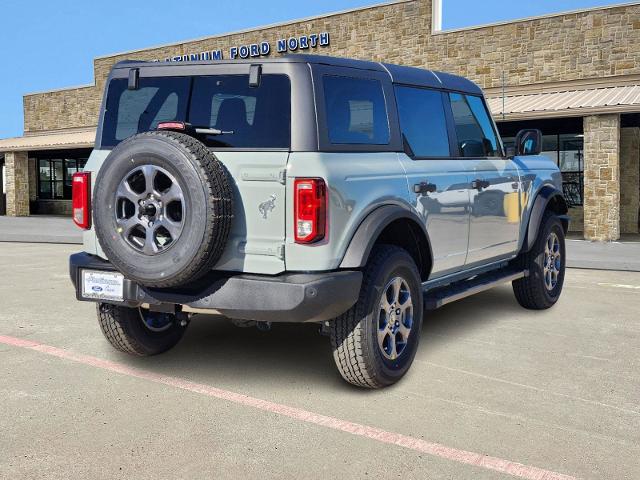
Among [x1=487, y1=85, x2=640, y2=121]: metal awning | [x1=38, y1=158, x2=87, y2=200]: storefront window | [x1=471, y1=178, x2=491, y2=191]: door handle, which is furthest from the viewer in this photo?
[x1=38, y1=158, x2=87, y2=200]: storefront window

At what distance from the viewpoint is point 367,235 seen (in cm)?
418

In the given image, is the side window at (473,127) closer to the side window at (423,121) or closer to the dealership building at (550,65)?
the side window at (423,121)

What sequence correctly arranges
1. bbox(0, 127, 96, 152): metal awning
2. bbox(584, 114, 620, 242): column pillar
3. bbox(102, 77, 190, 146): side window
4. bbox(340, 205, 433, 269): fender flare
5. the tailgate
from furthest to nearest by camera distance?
bbox(0, 127, 96, 152): metal awning → bbox(584, 114, 620, 242): column pillar → bbox(102, 77, 190, 146): side window → bbox(340, 205, 433, 269): fender flare → the tailgate

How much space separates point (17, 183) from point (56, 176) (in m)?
3.32

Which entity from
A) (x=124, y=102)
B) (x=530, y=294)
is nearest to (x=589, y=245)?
(x=530, y=294)

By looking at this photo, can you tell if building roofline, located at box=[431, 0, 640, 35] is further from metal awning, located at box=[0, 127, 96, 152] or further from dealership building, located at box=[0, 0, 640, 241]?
metal awning, located at box=[0, 127, 96, 152]

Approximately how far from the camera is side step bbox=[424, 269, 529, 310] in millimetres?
5184

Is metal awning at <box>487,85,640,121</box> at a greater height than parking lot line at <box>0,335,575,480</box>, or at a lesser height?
greater

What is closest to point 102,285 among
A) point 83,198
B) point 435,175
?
point 83,198

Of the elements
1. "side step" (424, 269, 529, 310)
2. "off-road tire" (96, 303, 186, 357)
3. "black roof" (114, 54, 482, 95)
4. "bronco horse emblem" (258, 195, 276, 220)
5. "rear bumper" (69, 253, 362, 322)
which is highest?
"black roof" (114, 54, 482, 95)

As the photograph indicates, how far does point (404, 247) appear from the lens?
493 cm

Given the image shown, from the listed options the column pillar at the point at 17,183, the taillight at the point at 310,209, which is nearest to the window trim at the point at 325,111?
the taillight at the point at 310,209

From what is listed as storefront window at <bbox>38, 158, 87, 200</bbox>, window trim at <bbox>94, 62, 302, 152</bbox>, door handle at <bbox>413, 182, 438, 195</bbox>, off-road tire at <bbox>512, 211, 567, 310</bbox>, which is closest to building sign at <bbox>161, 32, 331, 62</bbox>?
storefront window at <bbox>38, 158, 87, 200</bbox>

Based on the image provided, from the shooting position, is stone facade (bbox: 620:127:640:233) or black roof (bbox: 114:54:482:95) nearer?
black roof (bbox: 114:54:482:95)
